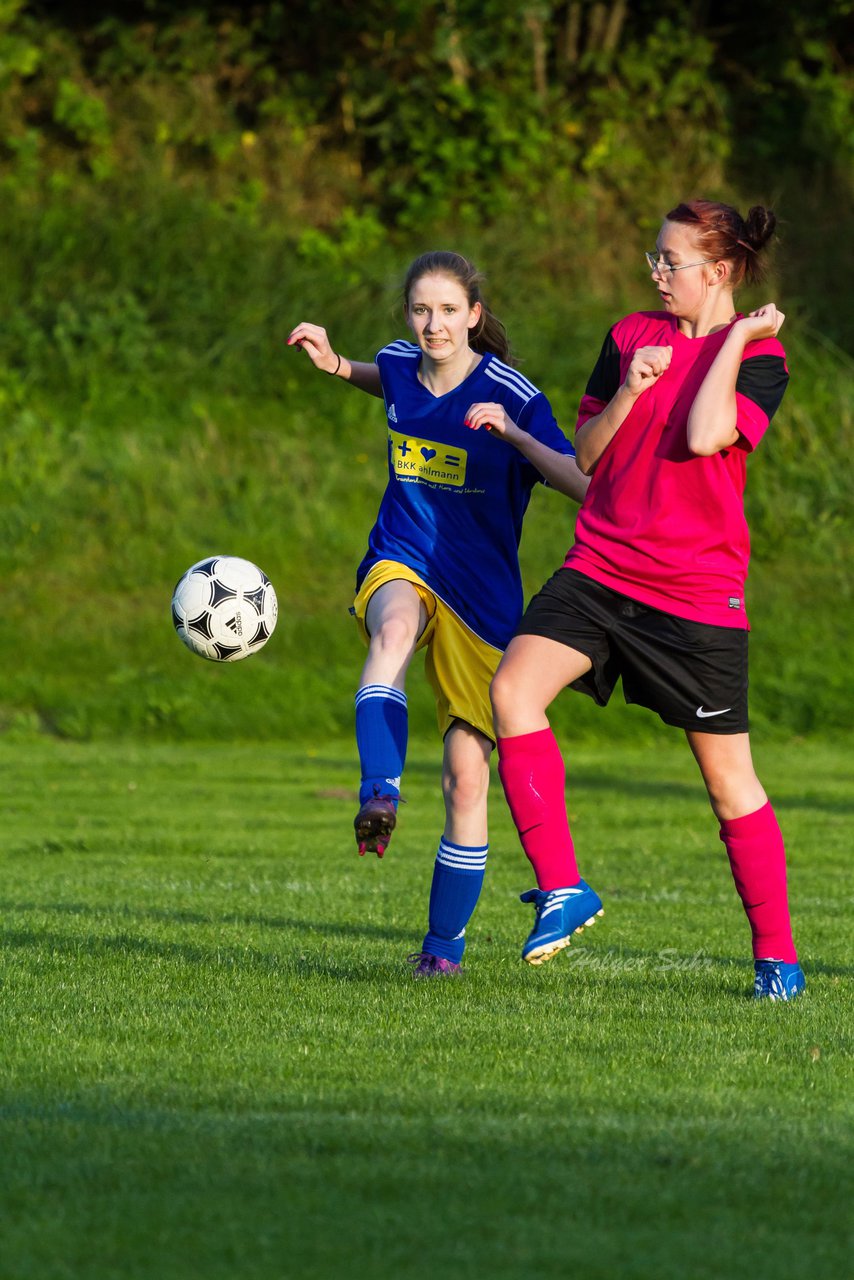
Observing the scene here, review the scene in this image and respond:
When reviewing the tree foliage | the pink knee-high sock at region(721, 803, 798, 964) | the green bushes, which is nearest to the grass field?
the pink knee-high sock at region(721, 803, 798, 964)

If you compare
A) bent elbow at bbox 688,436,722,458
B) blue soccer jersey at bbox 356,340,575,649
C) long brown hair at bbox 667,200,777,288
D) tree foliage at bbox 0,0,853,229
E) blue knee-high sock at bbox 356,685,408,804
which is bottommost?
blue knee-high sock at bbox 356,685,408,804

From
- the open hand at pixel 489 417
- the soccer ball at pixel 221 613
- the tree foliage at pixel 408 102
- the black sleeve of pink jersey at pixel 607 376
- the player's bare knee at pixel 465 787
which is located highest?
the tree foliage at pixel 408 102

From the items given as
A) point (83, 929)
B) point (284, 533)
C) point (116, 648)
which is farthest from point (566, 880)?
point (284, 533)

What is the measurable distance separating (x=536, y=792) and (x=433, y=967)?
840 mm

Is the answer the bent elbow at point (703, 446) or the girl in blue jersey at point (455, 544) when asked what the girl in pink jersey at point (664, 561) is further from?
the girl in blue jersey at point (455, 544)

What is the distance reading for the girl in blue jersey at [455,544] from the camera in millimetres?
5867

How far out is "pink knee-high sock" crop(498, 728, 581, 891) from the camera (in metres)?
5.24

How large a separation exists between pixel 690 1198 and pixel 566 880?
1814mm

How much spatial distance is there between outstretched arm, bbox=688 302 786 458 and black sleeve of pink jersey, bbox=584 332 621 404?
318 mm

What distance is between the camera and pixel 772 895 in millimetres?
5441

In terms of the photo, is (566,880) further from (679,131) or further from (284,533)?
(679,131)

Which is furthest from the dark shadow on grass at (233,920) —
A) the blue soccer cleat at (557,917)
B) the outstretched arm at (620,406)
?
the outstretched arm at (620,406)

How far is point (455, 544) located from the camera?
5.94m

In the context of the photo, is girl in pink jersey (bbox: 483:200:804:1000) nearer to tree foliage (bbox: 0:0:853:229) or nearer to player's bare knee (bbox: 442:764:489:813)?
player's bare knee (bbox: 442:764:489:813)
